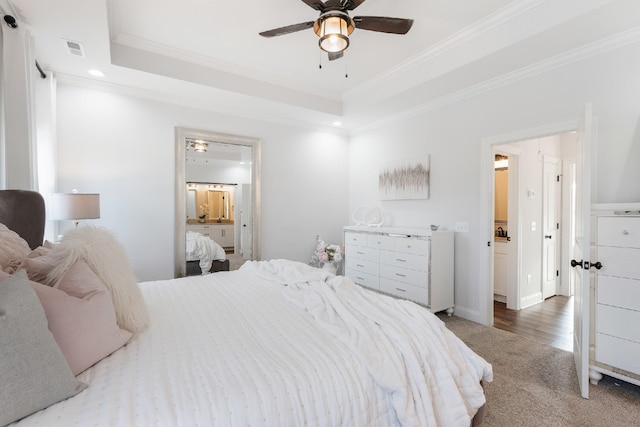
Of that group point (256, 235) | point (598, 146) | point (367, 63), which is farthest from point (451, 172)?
point (256, 235)

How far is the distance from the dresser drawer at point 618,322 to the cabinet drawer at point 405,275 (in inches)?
56.9

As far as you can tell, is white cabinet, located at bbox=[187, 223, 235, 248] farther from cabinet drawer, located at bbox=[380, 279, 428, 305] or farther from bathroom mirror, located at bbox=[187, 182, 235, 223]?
cabinet drawer, located at bbox=[380, 279, 428, 305]

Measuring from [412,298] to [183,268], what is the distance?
2774 mm

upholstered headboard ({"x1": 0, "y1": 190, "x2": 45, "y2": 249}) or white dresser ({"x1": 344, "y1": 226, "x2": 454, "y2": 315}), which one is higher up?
upholstered headboard ({"x1": 0, "y1": 190, "x2": 45, "y2": 249})

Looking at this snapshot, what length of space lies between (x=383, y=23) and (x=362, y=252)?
9.06ft

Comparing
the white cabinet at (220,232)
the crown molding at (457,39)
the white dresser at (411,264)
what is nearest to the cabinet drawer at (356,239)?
the white dresser at (411,264)

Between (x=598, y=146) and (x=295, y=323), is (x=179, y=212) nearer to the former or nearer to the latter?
(x=295, y=323)

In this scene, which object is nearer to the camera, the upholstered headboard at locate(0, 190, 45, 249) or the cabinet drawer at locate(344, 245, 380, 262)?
the upholstered headboard at locate(0, 190, 45, 249)

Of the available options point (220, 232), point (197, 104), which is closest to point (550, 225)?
point (220, 232)

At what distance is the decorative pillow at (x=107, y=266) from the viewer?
1287 millimetres

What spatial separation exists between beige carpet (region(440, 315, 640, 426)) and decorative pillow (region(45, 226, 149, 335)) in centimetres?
206

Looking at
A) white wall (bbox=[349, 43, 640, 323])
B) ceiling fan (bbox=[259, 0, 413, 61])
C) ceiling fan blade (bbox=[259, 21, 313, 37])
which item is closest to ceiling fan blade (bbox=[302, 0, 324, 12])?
ceiling fan (bbox=[259, 0, 413, 61])

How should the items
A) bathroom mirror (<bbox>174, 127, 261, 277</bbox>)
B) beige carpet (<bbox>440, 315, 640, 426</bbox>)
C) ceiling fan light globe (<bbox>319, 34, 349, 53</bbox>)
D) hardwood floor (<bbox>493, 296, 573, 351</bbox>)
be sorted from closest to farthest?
beige carpet (<bbox>440, 315, 640, 426</bbox>), ceiling fan light globe (<bbox>319, 34, 349, 53</bbox>), hardwood floor (<bbox>493, 296, 573, 351</bbox>), bathroom mirror (<bbox>174, 127, 261, 277</bbox>)

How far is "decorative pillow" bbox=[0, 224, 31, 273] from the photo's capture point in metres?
1.17
